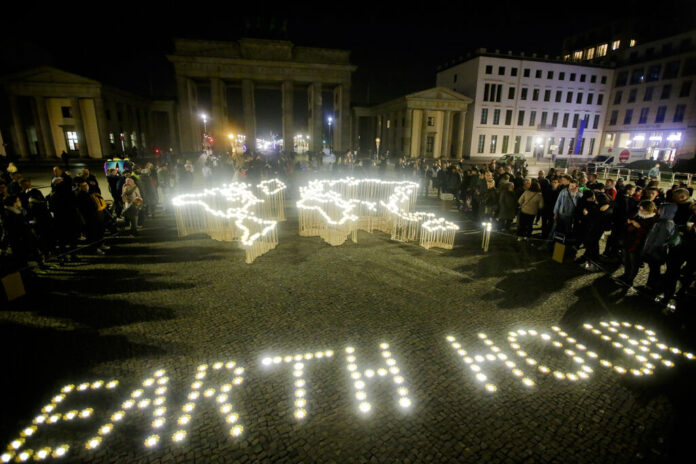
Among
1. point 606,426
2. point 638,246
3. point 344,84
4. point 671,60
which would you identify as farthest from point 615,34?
point 606,426

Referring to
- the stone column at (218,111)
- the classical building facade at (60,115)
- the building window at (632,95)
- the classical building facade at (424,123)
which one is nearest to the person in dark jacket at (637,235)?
the classical building facade at (424,123)

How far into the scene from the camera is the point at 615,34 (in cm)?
5450

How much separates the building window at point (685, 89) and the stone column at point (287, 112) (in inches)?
1849

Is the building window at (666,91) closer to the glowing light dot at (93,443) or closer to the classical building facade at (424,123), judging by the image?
the classical building facade at (424,123)

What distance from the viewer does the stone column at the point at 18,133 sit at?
36125 mm

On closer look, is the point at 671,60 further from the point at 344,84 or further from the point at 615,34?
the point at 344,84

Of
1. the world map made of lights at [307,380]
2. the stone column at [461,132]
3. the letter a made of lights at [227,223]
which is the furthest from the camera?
the stone column at [461,132]

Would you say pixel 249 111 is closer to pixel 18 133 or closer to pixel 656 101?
pixel 18 133

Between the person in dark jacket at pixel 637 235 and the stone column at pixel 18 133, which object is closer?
the person in dark jacket at pixel 637 235

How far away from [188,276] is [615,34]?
243 ft

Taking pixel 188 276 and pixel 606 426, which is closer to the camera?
pixel 606 426

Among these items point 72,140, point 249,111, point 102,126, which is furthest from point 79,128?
point 249,111

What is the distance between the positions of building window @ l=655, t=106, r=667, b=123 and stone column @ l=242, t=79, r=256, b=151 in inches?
2011

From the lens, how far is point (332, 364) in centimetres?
443
